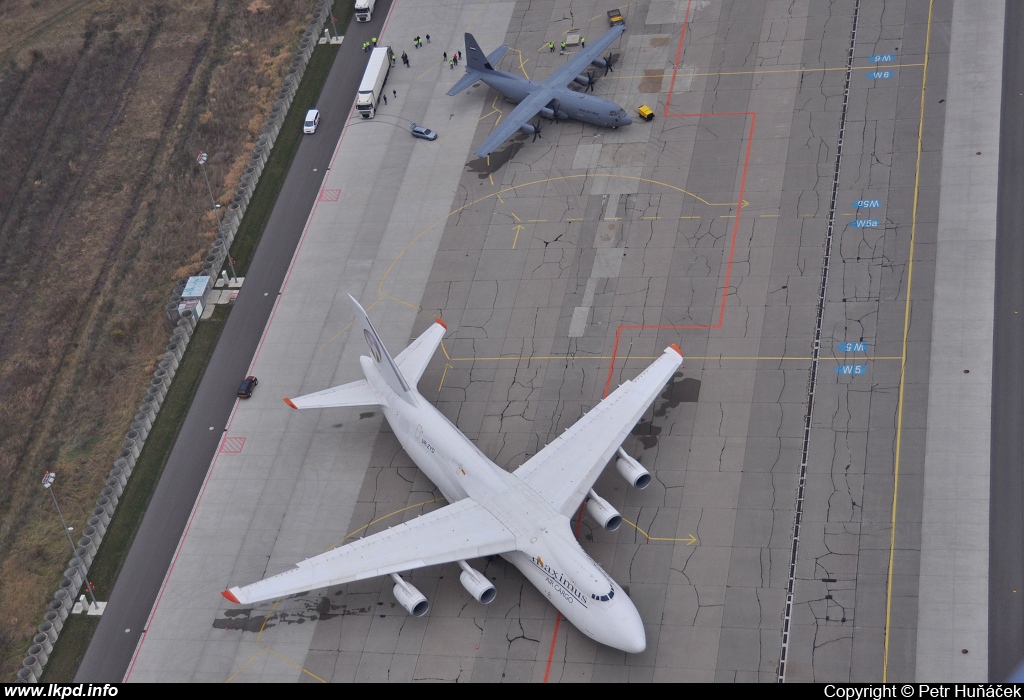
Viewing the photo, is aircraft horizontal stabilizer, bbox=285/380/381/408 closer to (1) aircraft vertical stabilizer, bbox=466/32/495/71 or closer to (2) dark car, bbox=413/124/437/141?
(2) dark car, bbox=413/124/437/141

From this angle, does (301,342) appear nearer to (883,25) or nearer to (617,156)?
(617,156)

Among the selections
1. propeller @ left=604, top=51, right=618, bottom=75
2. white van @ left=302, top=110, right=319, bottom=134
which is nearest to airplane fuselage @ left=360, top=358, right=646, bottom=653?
white van @ left=302, top=110, right=319, bottom=134

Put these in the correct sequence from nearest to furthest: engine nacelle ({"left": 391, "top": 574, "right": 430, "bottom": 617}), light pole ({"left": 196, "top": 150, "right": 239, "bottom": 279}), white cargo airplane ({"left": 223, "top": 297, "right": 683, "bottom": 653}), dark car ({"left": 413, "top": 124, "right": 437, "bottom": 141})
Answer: white cargo airplane ({"left": 223, "top": 297, "right": 683, "bottom": 653})
engine nacelle ({"left": 391, "top": 574, "right": 430, "bottom": 617})
light pole ({"left": 196, "top": 150, "right": 239, "bottom": 279})
dark car ({"left": 413, "top": 124, "right": 437, "bottom": 141})

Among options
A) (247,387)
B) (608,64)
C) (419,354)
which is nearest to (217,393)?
(247,387)

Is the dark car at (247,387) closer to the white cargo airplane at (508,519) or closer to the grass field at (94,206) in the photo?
the grass field at (94,206)

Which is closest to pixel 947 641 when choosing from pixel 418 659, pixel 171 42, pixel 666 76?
pixel 418 659

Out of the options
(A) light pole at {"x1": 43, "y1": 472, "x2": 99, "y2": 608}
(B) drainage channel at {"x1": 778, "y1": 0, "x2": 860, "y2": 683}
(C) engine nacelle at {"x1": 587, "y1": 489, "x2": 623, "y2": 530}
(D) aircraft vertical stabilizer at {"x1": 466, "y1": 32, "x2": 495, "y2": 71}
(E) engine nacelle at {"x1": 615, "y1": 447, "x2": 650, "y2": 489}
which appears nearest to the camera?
(B) drainage channel at {"x1": 778, "y1": 0, "x2": 860, "y2": 683}

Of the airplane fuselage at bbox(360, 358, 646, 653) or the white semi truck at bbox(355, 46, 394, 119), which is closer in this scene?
the airplane fuselage at bbox(360, 358, 646, 653)
